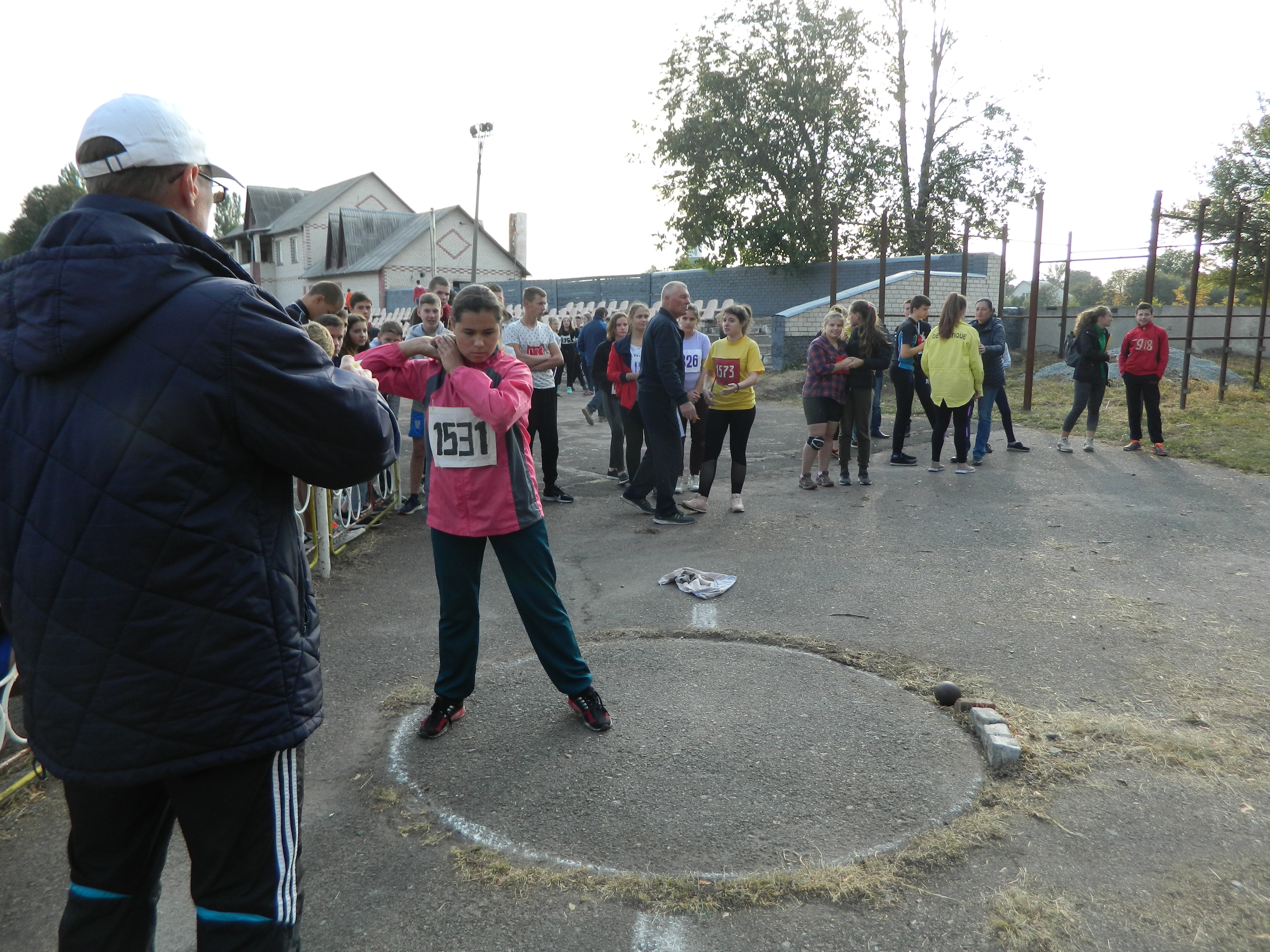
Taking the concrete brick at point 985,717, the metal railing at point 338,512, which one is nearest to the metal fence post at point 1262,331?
the metal railing at point 338,512

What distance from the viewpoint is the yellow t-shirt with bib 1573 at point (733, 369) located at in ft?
26.9

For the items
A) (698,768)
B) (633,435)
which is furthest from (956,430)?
(698,768)

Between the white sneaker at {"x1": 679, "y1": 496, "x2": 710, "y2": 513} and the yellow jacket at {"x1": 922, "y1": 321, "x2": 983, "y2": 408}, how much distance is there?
327 centimetres

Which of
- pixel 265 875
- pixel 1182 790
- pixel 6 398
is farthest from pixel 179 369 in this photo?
pixel 1182 790

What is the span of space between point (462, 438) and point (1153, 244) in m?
14.9

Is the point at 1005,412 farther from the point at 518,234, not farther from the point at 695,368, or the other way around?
the point at 518,234

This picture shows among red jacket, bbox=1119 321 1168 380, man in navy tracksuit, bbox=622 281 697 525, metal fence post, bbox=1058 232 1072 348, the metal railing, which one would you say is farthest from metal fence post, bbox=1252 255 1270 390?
the metal railing

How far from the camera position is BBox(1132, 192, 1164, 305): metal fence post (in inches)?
553

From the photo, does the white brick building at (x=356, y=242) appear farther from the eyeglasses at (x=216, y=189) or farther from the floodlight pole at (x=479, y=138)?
the eyeglasses at (x=216, y=189)

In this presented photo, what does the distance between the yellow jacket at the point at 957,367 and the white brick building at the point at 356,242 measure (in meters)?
42.0

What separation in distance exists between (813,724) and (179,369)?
3053 mm

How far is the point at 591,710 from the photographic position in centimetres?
384

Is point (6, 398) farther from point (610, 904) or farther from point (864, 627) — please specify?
point (864, 627)

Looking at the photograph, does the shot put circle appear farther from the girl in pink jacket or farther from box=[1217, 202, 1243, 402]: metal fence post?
box=[1217, 202, 1243, 402]: metal fence post
